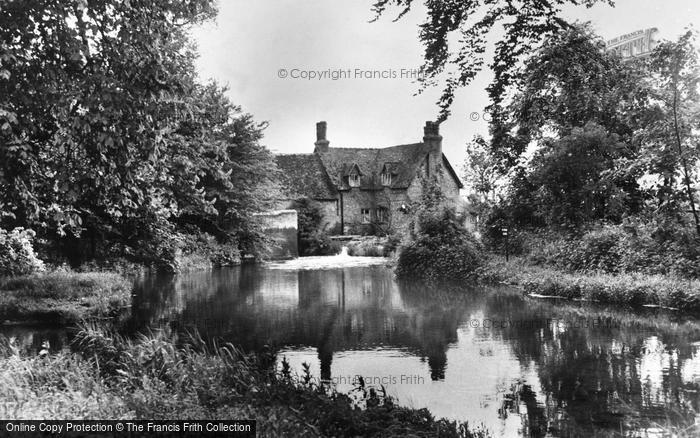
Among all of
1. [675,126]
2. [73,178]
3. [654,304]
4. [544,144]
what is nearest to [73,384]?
[73,178]

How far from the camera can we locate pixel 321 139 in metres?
56.8

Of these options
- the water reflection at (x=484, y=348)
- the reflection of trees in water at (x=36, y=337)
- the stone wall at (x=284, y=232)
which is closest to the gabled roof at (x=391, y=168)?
the stone wall at (x=284, y=232)

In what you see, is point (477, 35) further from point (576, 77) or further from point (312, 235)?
point (312, 235)

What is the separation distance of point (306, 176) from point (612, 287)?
39272 mm

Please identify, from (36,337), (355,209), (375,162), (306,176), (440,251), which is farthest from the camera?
(375,162)

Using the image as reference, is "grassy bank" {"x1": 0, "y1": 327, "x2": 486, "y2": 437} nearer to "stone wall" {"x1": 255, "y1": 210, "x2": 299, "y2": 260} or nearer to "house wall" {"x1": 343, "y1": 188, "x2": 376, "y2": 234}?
"stone wall" {"x1": 255, "y1": 210, "x2": 299, "y2": 260}

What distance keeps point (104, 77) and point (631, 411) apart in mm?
8022

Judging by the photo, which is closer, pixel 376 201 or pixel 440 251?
pixel 440 251

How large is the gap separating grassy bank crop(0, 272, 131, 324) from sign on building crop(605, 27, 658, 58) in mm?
14545

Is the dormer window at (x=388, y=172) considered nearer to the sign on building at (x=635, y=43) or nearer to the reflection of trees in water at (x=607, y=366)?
the sign on building at (x=635, y=43)

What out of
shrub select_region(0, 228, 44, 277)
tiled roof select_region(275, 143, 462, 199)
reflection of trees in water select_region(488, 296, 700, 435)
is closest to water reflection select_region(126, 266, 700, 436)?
reflection of trees in water select_region(488, 296, 700, 435)

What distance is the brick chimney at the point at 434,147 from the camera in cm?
5519

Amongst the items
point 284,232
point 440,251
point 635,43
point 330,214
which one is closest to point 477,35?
point 635,43

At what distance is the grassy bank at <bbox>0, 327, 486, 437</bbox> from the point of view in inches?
231
